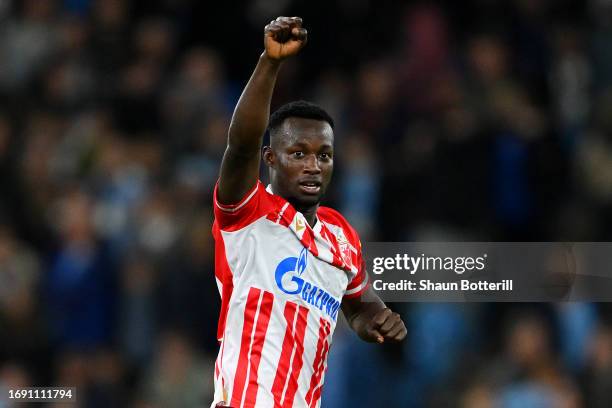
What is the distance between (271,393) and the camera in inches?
177

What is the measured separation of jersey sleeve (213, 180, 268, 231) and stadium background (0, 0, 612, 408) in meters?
3.97

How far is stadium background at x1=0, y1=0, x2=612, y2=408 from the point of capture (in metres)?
8.58

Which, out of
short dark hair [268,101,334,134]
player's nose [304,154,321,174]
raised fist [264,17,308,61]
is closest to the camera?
raised fist [264,17,308,61]

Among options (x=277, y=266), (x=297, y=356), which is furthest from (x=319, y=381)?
(x=277, y=266)

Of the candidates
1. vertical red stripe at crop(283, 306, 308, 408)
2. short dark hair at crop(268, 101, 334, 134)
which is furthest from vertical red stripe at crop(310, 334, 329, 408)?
short dark hair at crop(268, 101, 334, 134)

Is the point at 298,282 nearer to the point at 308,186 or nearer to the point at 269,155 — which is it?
the point at 308,186

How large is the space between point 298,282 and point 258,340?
0.27 metres

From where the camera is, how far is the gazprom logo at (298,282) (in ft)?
14.9

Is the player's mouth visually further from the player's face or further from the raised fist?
the raised fist

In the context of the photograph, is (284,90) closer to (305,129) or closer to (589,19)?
(589,19)

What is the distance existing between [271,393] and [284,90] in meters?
6.45

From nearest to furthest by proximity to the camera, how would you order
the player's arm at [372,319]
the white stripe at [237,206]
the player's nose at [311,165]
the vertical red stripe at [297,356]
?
the white stripe at [237,206] < the vertical red stripe at [297,356] < the player's nose at [311,165] < the player's arm at [372,319]

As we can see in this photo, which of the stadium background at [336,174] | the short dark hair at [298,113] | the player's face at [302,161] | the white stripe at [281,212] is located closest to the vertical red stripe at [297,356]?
the white stripe at [281,212]

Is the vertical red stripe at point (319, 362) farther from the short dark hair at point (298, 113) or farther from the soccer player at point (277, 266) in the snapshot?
the short dark hair at point (298, 113)
